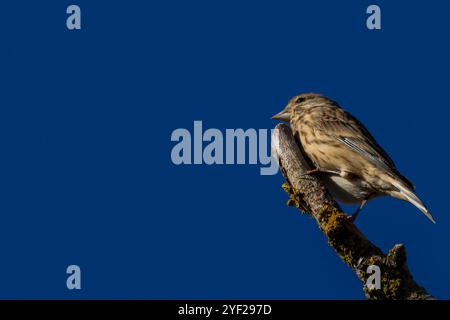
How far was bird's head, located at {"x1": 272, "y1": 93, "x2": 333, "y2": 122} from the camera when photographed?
14336mm

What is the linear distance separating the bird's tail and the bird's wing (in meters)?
0.10

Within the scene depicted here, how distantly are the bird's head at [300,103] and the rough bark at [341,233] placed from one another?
2.22 m

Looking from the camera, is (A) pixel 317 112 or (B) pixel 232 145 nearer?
(A) pixel 317 112

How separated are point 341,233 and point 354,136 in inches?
115

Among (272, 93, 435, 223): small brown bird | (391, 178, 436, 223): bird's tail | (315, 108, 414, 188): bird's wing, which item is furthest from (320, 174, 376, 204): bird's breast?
(391, 178, 436, 223): bird's tail

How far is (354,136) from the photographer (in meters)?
13.3

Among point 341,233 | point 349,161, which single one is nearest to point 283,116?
point 349,161

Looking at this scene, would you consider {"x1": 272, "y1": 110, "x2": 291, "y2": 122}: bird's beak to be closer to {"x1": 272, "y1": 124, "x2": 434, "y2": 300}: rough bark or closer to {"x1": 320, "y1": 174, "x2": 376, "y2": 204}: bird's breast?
{"x1": 320, "y1": 174, "x2": 376, "y2": 204}: bird's breast

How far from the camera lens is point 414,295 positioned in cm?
1011

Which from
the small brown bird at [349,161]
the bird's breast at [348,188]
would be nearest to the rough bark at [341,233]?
the small brown bird at [349,161]
